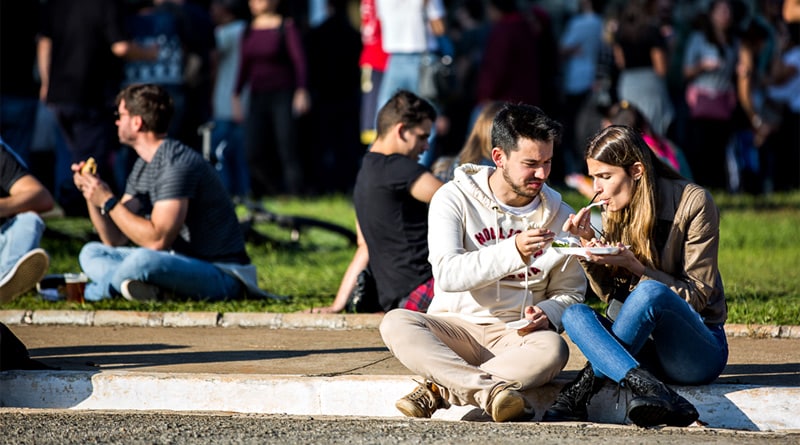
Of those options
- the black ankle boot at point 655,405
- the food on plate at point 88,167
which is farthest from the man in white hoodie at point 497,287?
the food on plate at point 88,167

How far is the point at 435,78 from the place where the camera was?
37.4ft

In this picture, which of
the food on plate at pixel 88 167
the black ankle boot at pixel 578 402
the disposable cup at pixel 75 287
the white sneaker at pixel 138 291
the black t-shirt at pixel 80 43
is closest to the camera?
the black ankle boot at pixel 578 402

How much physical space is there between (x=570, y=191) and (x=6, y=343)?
939cm

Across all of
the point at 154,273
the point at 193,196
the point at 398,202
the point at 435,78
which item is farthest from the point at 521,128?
the point at 435,78

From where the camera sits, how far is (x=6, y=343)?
6.28 metres

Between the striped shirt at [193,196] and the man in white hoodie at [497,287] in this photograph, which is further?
the striped shirt at [193,196]

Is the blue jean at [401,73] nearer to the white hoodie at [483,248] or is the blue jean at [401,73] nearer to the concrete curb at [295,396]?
the white hoodie at [483,248]

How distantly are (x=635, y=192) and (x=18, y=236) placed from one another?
396 cm

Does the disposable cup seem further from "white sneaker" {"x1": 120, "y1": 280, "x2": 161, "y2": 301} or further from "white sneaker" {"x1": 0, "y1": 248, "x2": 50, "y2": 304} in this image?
"white sneaker" {"x1": 0, "y1": 248, "x2": 50, "y2": 304}

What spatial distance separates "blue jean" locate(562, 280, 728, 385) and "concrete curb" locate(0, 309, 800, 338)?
84.6 inches

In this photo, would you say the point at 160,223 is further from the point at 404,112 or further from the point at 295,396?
the point at 295,396

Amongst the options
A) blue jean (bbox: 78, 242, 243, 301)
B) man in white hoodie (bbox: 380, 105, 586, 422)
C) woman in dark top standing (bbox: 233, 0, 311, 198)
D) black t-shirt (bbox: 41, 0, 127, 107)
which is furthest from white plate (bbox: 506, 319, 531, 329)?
woman in dark top standing (bbox: 233, 0, 311, 198)

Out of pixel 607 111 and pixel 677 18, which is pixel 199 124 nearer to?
pixel 607 111

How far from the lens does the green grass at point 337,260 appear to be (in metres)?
8.12
